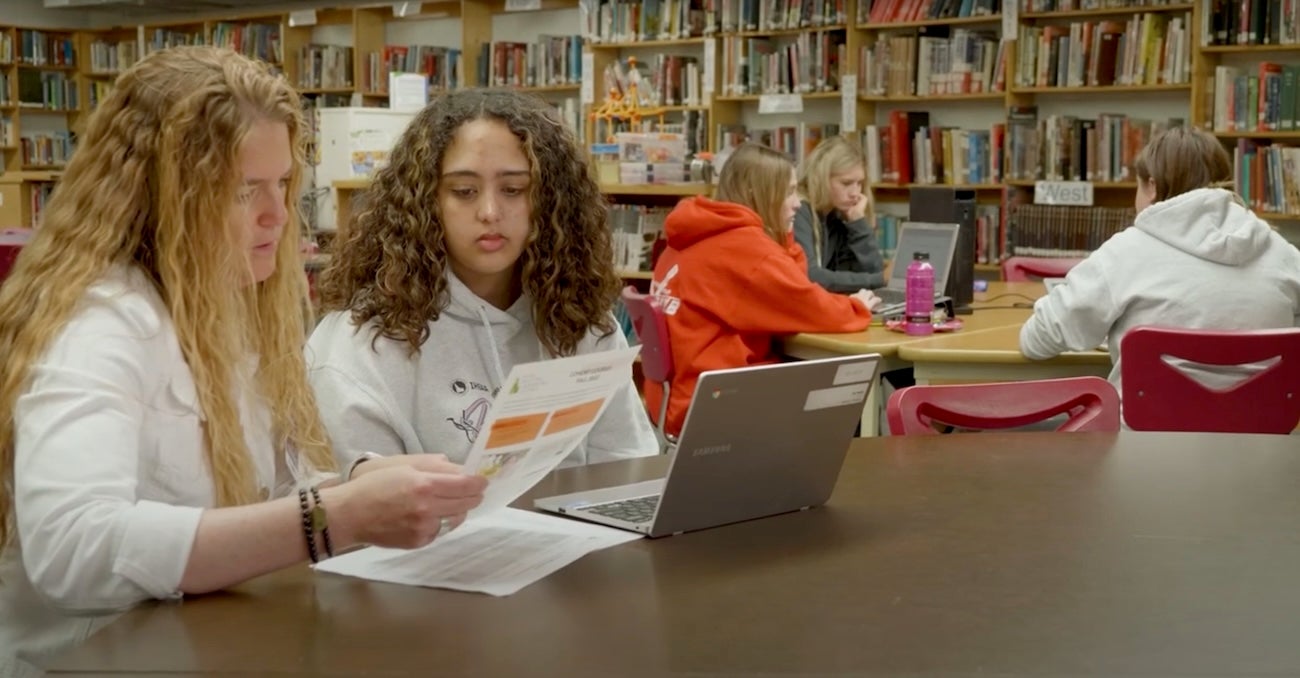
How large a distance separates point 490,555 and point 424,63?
25.3 ft

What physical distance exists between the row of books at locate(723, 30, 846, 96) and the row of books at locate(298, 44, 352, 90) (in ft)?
9.76

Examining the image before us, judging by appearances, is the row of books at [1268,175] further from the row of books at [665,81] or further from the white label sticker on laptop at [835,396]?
the white label sticker on laptop at [835,396]

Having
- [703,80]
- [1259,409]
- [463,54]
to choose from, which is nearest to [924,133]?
[703,80]

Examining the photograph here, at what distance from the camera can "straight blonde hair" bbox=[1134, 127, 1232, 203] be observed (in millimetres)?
3523

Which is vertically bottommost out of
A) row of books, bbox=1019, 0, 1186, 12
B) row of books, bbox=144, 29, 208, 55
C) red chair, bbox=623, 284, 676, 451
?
red chair, bbox=623, 284, 676, 451

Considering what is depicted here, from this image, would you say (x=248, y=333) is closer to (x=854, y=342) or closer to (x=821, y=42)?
(x=854, y=342)

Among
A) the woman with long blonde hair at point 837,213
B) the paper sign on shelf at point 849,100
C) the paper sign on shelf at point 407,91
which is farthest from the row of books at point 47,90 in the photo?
the woman with long blonde hair at point 837,213

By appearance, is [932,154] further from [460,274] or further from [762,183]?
[460,274]

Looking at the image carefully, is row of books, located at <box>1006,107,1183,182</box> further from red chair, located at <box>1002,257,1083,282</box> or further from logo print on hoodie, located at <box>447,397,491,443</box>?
logo print on hoodie, located at <box>447,397,491,443</box>

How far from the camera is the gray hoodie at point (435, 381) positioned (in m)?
1.89

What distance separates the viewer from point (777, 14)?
7289mm

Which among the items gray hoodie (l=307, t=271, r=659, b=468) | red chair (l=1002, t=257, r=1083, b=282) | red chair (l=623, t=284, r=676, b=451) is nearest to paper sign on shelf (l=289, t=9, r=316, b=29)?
red chair (l=1002, t=257, r=1083, b=282)

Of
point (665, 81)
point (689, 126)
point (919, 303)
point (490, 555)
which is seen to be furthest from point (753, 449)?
point (665, 81)

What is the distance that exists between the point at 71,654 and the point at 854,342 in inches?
104
